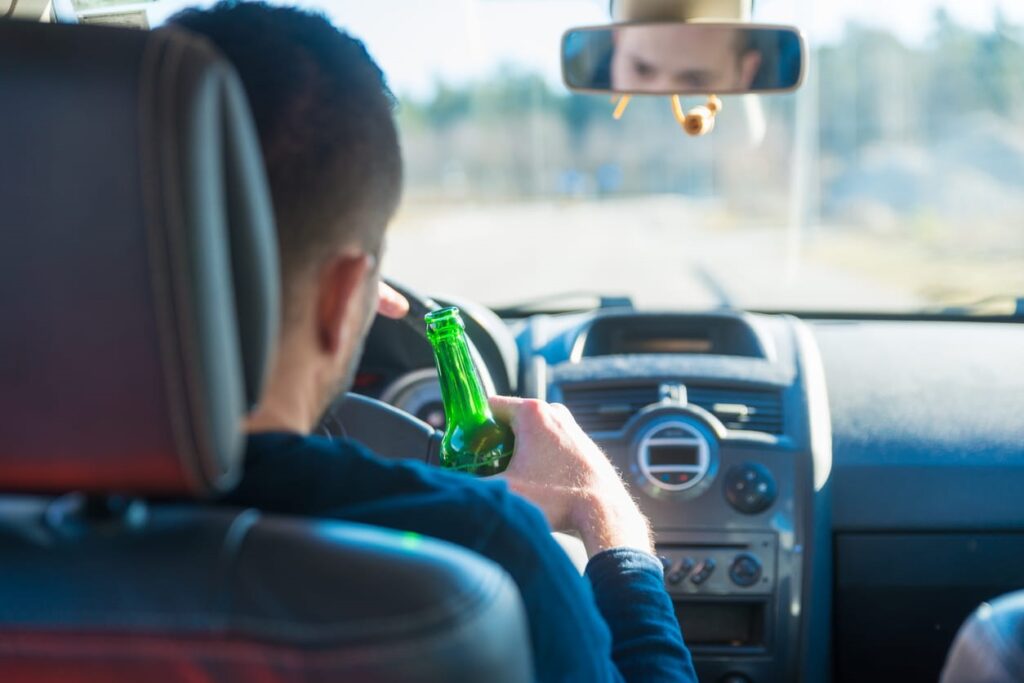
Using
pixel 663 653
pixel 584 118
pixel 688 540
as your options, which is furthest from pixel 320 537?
pixel 584 118

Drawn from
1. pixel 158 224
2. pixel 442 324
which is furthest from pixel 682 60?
pixel 158 224

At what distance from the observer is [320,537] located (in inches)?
61.2

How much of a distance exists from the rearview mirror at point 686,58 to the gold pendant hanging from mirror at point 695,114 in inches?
1.8

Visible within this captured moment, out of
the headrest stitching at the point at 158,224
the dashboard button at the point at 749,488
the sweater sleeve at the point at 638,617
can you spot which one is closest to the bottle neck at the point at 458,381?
the sweater sleeve at the point at 638,617

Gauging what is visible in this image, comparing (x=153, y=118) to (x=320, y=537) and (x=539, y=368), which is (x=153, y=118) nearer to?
(x=320, y=537)

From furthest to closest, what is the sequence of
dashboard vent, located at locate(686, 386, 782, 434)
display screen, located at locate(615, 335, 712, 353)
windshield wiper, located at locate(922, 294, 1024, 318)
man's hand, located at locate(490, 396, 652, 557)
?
windshield wiper, located at locate(922, 294, 1024, 318)
display screen, located at locate(615, 335, 712, 353)
dashboard vent, located at locate(686, 386, 782, 434)
man's hand, located at locate(490, 396, 652, 557)

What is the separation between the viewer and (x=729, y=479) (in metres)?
4.02

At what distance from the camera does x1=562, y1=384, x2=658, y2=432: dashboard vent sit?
13.6 feet

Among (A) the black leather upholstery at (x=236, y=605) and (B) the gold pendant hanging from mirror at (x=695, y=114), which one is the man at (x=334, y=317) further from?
(B) the gold pendant hanging from mirror at (x=695, y=114)

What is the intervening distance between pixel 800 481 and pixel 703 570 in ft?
1.34

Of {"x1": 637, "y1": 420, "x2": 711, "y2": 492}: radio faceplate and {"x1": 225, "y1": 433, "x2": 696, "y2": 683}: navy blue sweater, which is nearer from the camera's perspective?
{"x1": 225, "y1": 433, "x2": 696, "y2": 683}: navy blue sweater

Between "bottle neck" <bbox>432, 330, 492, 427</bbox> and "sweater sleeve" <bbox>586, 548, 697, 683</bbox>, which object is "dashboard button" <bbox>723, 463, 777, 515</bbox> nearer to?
"bottle neck" <bbox>432, 330, 492, 427</bbox>

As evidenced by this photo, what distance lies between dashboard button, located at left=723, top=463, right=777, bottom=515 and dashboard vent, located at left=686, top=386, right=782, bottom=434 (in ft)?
0.49

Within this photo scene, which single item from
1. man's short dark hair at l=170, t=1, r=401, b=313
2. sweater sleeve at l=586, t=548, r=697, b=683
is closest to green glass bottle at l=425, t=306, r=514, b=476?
sweater sleeve at l=586, t=548, r=697, b=683
